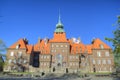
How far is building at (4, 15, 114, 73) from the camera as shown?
63500 mm

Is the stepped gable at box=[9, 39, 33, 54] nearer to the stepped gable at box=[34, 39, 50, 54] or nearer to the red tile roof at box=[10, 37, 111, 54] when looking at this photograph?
the red tile roof at box=[10, 37, 111, 54]

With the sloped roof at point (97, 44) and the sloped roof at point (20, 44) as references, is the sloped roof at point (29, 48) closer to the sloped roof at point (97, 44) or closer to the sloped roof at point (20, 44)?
the sloped roof at point (20, 44)

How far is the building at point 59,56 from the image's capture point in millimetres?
63500

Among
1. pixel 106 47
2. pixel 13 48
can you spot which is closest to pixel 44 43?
pixel 13 48

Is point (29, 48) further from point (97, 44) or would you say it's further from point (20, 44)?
point (97, 44)

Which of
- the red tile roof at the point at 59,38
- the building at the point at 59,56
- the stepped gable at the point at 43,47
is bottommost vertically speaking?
the building at the point at 59,56

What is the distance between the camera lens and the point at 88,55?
214 feet

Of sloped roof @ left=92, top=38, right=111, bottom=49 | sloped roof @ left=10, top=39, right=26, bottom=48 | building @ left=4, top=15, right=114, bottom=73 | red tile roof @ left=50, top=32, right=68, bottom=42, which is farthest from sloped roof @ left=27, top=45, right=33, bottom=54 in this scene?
sloped roof @ left=92, top=38, right=111, bottom=49

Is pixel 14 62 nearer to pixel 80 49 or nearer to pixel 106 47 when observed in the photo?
pixel 80 49

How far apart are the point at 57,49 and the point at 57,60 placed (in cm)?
404

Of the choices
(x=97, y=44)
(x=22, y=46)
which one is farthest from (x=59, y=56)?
(x=97, y=44)

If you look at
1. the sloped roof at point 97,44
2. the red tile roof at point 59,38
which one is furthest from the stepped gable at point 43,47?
the sloped roof at point 97,44

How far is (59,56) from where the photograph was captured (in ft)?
212

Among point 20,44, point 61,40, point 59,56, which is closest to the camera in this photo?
point 59,56
